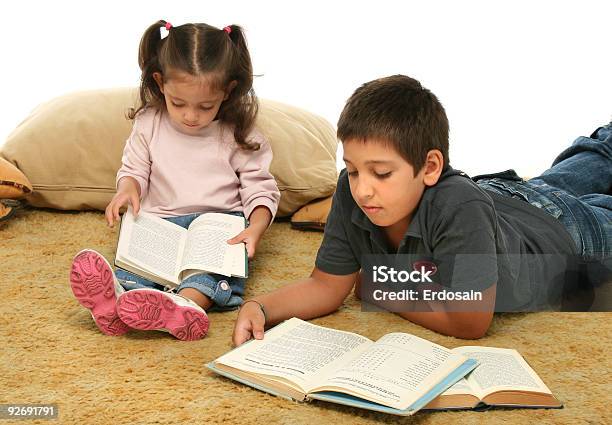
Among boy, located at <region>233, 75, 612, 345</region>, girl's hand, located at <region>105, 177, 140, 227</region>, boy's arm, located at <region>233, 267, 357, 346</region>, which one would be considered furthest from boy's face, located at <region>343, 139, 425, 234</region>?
girl's hand, located at <region>105, 177, 140, 227</region>

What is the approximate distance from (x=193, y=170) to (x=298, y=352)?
2.41ft

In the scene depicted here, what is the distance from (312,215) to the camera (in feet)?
7.23

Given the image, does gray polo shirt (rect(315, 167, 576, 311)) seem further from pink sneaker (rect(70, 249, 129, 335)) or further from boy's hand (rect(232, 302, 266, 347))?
pink sneaker (rect(70, 249, 129, 335))

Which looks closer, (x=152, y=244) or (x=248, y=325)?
(x=248, y=325)

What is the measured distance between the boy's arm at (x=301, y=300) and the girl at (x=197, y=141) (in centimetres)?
18

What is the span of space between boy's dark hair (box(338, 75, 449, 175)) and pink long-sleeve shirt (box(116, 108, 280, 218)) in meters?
0.54

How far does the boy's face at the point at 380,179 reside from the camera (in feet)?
4.67

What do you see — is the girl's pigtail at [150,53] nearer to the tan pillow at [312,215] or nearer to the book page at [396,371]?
the tan pillow at [312,215]

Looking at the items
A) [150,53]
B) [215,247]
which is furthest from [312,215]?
[150,53]

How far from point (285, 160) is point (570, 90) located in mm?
1544

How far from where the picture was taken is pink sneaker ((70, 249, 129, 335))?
145cm

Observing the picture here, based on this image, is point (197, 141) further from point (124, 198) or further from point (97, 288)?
point (97, 288)

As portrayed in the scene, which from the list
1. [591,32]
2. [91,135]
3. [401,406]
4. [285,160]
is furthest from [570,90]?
[401,406]

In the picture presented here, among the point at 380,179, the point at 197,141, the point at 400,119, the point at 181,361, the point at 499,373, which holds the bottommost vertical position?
the point at 181,361
